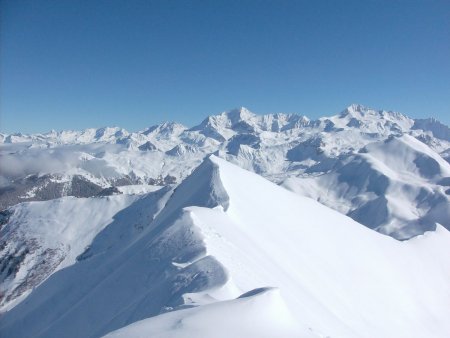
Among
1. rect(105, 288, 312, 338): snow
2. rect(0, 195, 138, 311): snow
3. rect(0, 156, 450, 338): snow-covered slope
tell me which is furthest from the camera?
rect(0, 195, 138, 311): snow

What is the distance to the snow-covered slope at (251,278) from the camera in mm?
22141

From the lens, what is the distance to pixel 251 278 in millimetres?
29828

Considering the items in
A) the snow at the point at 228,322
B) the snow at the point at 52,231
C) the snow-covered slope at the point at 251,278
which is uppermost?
the snow at the point at 228,322

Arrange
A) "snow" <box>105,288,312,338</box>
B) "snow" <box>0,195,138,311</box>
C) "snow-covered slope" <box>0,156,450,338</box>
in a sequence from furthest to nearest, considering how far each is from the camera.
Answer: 1. "snow" <box>0,195,138,311</box>
2. "snow-covered slope" <box>0,156,450,338</box>
3. "snow" <box>105,288,312,338</box>

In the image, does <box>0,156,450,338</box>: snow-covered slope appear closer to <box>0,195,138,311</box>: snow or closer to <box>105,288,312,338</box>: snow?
<box>105,288,312,338</box>: snow

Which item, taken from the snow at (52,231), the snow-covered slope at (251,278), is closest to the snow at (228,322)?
the snow-covered slope at (251,278)

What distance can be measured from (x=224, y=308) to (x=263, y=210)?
38031mm

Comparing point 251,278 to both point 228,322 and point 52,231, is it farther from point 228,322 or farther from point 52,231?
point 52,231

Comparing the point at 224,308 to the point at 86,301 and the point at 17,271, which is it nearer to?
the point at 86,301

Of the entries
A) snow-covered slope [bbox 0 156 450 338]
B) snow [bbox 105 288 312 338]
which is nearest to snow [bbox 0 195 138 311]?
snow-covered slope [bbox 0 156 450 338]

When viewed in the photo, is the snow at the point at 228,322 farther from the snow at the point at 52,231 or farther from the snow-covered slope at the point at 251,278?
the snow at the point at 52,231

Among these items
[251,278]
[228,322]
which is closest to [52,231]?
[251,278]

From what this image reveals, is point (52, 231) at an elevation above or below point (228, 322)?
below

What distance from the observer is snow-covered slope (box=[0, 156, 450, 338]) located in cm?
2214
